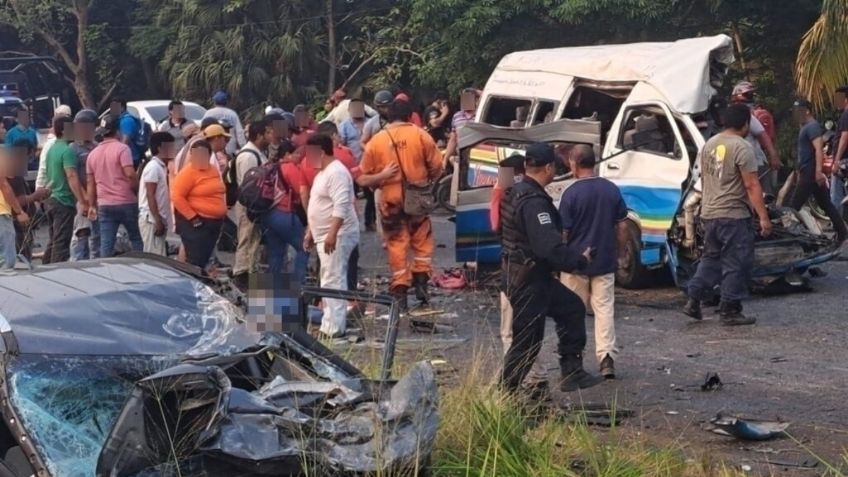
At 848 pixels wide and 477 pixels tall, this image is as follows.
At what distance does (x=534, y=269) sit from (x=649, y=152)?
451cm

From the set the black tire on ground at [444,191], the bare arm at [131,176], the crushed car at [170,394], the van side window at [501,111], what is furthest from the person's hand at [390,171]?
the black tire on ground at [444,191]

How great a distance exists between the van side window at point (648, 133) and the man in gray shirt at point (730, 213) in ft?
5.12

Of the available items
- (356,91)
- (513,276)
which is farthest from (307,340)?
(356,91)

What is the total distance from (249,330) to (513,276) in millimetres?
2757

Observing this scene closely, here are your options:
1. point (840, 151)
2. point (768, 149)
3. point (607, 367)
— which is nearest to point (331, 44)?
point (840, 151)

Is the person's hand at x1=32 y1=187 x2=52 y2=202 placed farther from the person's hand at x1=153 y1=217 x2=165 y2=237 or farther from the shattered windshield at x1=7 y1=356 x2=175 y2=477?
the shattered windshield at x1=7 y1=356 x2=175 y2=477

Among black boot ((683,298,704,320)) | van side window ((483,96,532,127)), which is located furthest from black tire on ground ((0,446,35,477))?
van side window ((483,96,532,127))

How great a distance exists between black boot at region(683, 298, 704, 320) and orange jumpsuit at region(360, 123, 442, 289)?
2.31 meters

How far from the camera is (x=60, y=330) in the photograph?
490 centimetres

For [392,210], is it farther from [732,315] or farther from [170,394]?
[170,394]

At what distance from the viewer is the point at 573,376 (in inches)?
327

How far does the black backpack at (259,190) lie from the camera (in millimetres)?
10711

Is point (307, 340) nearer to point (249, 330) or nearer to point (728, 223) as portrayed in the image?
point (249, 330)

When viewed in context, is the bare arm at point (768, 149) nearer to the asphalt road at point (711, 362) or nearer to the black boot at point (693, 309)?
the asphalt road at point (711, 362)
